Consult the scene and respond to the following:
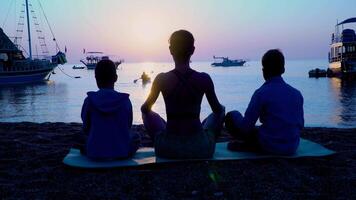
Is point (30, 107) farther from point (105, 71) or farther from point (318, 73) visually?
point (318, 73)

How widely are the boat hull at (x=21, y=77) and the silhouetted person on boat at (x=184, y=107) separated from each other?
2132 inches

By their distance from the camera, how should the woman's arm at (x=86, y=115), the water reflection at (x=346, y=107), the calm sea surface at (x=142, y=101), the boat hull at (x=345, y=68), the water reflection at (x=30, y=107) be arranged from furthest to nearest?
the boat hull at (x=345, y=68), the water reflection at (x=30, y=107), the calm sea surface at (x=142, y=101), the water reflection at (x=346, y=107), the woman's arm at (x=86, y=115)

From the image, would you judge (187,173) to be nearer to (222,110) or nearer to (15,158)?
(222,110)

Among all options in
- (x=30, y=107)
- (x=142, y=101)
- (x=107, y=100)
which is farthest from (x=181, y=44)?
(x=142, y=101)

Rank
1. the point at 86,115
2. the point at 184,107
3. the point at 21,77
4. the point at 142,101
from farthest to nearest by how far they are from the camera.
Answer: the point at 21,77
the point at 142,101
the point at 86,115
the point at 184,107

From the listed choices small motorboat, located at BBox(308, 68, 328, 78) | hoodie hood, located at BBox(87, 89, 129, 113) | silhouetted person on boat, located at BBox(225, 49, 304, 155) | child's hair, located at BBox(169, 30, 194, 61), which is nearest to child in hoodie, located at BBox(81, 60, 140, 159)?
hoodie hood, located at BBox(87, 89, 129, 113)

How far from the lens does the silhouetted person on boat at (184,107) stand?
15.1ft

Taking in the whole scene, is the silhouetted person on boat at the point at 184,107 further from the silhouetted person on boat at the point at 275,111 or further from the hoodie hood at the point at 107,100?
the silhouetted person on boat at the point at 275,111

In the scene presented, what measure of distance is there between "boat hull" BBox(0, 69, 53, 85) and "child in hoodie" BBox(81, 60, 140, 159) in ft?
177

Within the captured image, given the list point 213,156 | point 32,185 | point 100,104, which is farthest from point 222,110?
point 32,185

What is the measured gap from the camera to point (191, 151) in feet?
16.2

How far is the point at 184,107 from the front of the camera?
468cm

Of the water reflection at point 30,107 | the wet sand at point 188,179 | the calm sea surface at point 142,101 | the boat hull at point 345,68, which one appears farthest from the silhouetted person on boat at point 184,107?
the boat hull at point 345,68

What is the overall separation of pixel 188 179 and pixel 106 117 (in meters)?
1.27
